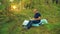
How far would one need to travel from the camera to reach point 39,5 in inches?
432

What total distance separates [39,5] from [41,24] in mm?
2387

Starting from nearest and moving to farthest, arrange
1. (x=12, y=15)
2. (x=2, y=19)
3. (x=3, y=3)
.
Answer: (x=2, y=19) < (x=12, y=15) < (x=3, y=3)

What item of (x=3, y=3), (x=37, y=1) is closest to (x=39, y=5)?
(x=37, y=1)

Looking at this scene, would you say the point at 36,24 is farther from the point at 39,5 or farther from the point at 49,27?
the point at 39,5

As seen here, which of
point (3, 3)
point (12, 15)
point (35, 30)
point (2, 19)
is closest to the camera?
point (35, 30)

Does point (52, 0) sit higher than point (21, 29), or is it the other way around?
point (52, 0)

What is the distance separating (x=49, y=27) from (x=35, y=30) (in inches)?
24.2

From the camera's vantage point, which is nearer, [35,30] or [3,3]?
[35,30]

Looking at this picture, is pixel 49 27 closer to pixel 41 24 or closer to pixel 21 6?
pixel 41 24

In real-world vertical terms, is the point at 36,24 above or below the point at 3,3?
below

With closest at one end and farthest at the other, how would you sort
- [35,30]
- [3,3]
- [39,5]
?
[35,30], [3,3], [39,5]

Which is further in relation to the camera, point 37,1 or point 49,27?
point 37,1

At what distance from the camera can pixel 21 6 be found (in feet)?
36.0

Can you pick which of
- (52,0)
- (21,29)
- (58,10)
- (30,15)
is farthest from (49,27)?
(52,0)
